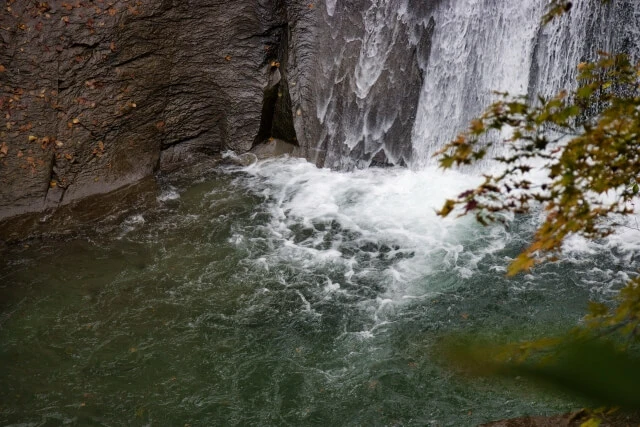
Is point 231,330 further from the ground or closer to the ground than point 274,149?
closer to the ground

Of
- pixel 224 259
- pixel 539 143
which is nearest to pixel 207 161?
pixel 224 259

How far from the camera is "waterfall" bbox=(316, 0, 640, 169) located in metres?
7.71

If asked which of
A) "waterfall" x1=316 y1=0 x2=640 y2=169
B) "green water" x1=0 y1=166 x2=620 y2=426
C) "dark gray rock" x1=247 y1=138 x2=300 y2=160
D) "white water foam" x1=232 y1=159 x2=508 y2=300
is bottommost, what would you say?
"green water" x1=0 y1=166 x2=620 y2=426

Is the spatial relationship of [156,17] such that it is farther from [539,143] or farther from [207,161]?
[539,143]

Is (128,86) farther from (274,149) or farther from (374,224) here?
(374,224)

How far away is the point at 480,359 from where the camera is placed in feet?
4.13

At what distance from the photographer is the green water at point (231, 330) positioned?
5121 mm

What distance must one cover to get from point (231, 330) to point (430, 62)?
170 inches

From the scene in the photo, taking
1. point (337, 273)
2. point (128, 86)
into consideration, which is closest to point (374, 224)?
point (337, 273)

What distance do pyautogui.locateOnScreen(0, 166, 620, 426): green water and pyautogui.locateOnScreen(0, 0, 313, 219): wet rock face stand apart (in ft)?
3.25

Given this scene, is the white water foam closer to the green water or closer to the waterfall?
the green water

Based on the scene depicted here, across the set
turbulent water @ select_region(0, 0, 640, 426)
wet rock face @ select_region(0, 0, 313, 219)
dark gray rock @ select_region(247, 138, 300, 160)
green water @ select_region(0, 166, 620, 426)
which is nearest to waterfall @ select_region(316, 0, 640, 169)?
turbulent water @ select_region(0, 0, 640, 426)

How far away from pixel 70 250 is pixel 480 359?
667 cm

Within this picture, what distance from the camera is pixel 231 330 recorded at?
600 cm
